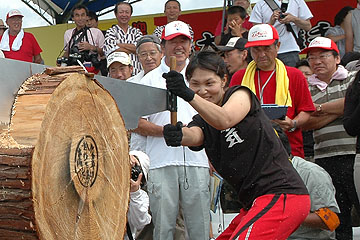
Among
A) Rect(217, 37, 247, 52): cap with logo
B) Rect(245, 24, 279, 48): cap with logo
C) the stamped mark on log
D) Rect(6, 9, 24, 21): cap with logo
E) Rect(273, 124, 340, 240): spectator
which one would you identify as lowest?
Rect(273, 124, 340, 240): spectator

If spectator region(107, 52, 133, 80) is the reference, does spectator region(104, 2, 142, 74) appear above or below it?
above

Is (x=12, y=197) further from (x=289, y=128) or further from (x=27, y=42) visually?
(x=27, y=42)

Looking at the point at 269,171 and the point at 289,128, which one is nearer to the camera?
the point at 269,171

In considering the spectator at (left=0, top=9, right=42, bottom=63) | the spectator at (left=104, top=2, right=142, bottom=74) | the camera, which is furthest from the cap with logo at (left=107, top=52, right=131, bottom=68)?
the spectator at (left=0, top=9, right=42, bottom=63)

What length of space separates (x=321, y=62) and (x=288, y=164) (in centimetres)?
203

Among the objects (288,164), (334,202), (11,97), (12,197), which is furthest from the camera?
(334,202)

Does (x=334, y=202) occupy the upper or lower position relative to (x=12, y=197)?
lower

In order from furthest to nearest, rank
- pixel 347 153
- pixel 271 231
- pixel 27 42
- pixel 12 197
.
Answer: pixel 27 42, pixel 347 153, pixel 271 231, pixel 12 197

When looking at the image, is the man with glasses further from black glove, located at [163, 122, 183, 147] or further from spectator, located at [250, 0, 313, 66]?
black glove, located at [163, 122, 183, 147]

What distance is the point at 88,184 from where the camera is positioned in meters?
2.48

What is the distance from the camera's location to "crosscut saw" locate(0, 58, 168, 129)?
7.61 ft

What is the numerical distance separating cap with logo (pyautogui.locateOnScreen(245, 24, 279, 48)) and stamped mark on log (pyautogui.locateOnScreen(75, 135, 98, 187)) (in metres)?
2.69

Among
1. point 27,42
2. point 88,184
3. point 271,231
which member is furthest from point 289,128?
point 27,42

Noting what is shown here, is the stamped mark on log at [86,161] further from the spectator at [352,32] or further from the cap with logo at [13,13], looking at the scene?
the cap with logo at [13,13]
